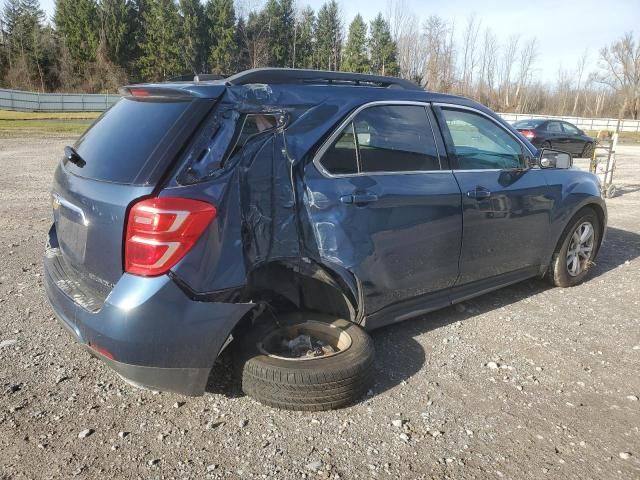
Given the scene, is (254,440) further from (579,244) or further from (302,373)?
(579,244)

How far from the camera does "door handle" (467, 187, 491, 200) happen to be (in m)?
3.79

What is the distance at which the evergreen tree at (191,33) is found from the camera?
193ft

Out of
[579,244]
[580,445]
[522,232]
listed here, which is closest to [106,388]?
[580,445]

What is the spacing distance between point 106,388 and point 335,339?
1373mm

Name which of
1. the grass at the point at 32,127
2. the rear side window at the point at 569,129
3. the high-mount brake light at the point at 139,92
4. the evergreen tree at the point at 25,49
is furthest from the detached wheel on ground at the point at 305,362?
the evergreen tree at the point at 25,49

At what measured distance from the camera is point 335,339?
3.26 metres

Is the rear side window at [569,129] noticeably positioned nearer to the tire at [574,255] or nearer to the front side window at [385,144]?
the tire at [574,255]

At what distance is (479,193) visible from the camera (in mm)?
3838

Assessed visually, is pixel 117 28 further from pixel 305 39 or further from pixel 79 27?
pixel 305 39

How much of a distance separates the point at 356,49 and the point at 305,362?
2759 inches

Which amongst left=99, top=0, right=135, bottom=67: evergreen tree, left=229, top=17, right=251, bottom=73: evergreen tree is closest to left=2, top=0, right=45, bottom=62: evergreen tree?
left=99, top=0, right=135, bottom=67: evergreen tree

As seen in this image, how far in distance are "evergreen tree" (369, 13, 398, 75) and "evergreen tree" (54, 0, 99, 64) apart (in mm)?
32252

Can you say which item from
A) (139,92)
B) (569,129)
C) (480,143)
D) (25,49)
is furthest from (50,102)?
(480,143)

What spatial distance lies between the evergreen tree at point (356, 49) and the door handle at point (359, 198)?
66617 mm
